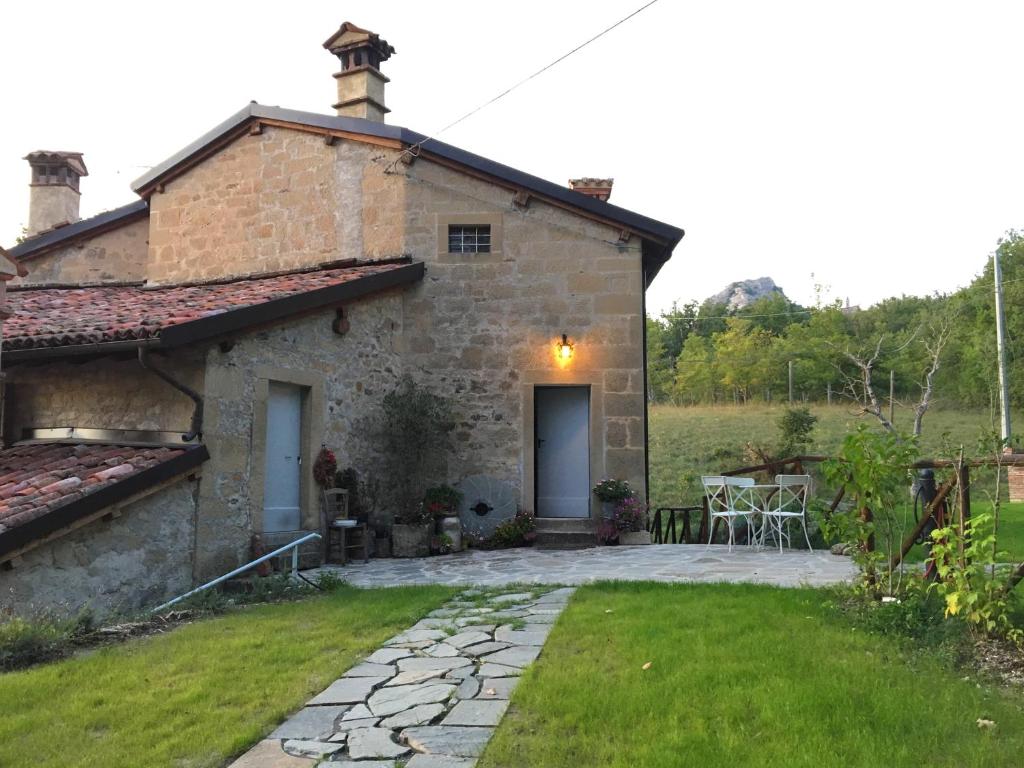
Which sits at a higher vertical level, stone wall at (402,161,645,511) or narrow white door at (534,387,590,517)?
stone wall at (402,161,645,511)

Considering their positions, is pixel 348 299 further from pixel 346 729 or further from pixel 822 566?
pixel 346 729

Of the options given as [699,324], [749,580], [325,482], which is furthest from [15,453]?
[699,324]

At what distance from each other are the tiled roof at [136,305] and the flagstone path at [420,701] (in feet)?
11.4

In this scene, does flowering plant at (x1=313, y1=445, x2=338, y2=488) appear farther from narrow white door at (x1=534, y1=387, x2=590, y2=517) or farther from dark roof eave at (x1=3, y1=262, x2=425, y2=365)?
narrow white door at (x1=534, y1=387, x2=590, y2=517)

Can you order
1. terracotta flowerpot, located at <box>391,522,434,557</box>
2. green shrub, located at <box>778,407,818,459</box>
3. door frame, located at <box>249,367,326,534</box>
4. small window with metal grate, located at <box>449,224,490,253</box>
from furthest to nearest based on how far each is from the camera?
green shrub, located at <box>778,407,818,459</box> < small window with metal grate, located at <box>449,224,490,253</box> < terracotta flowerpot, located at <box>391,522,434,557</box> < door frame, located at <box>249,367,326,534</box>

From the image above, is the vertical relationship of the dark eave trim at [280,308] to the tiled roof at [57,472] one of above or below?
above

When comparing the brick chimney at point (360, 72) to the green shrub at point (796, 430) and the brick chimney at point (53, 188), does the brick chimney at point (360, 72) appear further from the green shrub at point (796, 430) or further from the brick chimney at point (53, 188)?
the green shrub at point (796, 430)

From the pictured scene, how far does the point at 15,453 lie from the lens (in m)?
7.18

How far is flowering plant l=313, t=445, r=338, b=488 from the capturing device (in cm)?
870

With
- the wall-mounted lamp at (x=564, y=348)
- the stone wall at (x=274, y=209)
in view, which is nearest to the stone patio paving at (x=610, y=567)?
the wall-mounted lamp at (x=564, y=348)

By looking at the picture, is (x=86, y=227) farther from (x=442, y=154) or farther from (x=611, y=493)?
(x=611, y=493)

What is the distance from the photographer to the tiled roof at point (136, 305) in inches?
267

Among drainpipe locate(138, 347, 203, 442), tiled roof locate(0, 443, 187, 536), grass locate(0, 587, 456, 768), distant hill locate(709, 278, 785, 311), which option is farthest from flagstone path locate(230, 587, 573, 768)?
distant hill locate(709, 278, 785, 311)

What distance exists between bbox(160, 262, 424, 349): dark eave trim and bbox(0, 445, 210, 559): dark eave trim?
3.17 feet
